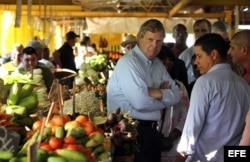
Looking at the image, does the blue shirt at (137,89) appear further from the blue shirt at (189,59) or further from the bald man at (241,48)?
the blue shirt at (189,59)

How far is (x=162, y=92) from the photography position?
4016 mm

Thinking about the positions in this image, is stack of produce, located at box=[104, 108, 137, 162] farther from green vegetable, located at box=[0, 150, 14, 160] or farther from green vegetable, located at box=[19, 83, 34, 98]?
green vegetable, located at box=[0, 150, 14, 160]

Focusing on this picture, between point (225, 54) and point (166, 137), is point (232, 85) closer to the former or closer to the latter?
point (225, 54)

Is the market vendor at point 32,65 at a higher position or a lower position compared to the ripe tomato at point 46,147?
higher

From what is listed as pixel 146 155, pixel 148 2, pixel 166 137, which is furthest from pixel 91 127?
A: pixel 148 2

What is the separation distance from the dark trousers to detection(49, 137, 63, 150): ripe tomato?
5.41 ft

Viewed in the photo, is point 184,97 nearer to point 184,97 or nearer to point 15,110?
point 184,97

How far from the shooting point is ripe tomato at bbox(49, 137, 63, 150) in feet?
7.43

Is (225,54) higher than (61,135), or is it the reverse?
(225,54)

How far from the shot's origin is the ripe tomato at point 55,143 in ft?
7.43

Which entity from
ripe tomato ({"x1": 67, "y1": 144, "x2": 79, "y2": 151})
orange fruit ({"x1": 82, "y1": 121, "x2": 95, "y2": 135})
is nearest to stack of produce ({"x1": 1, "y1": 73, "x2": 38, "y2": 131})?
orange fruit ({"x1": 82, "y1": 121, "x2": 95, "y2": 135})

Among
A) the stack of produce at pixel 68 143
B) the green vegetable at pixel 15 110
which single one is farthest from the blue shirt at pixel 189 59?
the stack of produce at pixel 68 143

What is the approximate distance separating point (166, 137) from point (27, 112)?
135cm

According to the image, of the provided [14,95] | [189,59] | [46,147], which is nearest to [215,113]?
[14,95]
